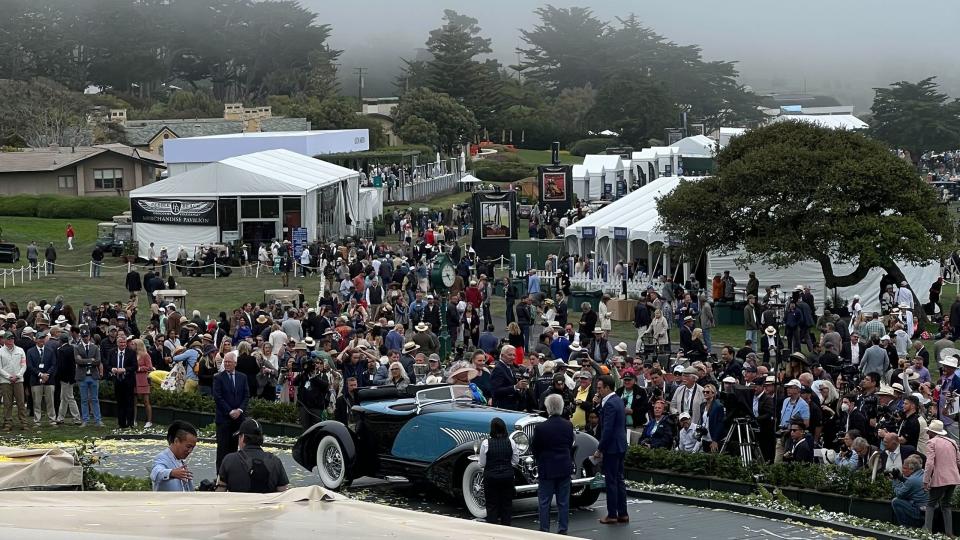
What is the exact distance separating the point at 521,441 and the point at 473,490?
727 mm

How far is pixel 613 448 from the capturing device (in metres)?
15.1

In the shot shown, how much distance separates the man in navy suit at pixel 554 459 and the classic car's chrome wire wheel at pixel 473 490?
3.07 feet

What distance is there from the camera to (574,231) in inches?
1683

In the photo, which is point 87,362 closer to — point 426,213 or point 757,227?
point 757,227

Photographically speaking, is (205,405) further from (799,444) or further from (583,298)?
(583,298)

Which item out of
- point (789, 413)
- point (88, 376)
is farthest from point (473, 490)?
point (88, 376)

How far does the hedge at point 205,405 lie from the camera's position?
22.3m

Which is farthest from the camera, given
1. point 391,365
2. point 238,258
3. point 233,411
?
point 238,258

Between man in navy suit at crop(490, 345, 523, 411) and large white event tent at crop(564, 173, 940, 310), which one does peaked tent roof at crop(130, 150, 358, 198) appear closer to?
large white event tent at crop(564, 173, 940, 310)

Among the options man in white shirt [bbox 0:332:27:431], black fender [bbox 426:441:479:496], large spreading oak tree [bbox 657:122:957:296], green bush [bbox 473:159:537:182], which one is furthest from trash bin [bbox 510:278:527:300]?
green bush [bbox 473:159:537:182]

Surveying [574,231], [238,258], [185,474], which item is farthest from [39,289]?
[185,474]

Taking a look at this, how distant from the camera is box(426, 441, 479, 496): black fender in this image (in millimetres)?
15531

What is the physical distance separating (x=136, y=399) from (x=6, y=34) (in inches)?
5491

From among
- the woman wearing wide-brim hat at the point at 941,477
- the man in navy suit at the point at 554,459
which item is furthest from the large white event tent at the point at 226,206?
the woman wearing wide-brim hat at the point at 941,477
